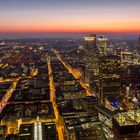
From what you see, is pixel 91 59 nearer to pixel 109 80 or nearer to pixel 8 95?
pixel 109 80

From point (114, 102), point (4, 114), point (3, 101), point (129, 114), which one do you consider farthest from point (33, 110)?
point (129, 114)

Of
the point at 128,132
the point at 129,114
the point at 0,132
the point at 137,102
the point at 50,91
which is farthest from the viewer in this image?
the point at 50,91

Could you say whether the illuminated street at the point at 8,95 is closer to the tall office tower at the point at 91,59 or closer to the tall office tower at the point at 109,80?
the tall office tower at the point at 109,80

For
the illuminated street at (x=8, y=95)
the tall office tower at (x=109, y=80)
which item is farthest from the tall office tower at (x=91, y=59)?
the illuminated street at (x=8, y=95)

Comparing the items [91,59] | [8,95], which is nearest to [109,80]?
[8,95]

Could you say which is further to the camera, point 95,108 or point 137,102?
point 137,102

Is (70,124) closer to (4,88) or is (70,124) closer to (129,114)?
(129,114)
